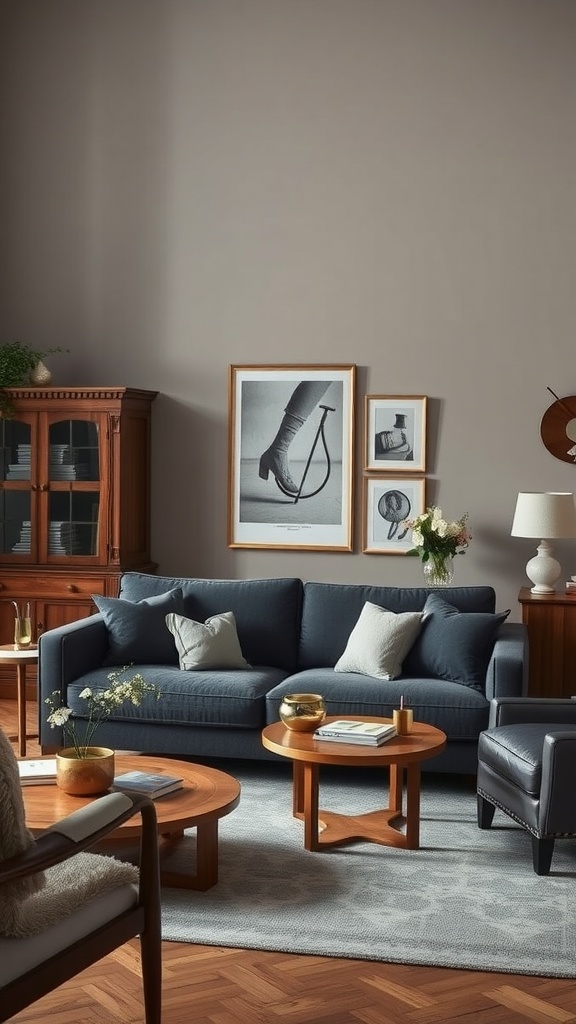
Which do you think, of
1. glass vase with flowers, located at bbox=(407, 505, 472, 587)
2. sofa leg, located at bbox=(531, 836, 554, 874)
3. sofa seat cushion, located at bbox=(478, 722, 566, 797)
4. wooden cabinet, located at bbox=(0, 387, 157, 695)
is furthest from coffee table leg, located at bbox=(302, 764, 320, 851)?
wooden cabinet, located at bbox=(0, 387, 157, 695)

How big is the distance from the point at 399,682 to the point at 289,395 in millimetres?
2301

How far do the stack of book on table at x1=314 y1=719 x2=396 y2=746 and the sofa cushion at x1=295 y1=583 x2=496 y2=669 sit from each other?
1165 millimetres

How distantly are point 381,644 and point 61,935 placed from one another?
2.93m

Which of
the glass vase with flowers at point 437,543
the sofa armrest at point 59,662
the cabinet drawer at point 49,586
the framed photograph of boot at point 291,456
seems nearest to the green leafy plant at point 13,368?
the cabinet drawer at point 49,586

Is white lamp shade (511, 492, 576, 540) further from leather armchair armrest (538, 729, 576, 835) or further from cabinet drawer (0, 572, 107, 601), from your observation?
cabinet drawer (0, 572, 107, 601)

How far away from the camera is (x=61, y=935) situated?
8.25ft

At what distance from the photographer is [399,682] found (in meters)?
5.13

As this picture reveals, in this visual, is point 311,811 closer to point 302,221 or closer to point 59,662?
point 59,662

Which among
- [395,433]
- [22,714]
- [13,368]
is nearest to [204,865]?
[22,714]

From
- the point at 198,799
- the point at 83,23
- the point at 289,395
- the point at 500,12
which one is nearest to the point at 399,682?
the point at 198,799

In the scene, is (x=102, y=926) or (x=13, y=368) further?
(x=13, y=368)

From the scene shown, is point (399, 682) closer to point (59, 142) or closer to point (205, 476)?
point (205, 476)

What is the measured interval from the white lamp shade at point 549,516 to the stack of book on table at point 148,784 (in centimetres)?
268

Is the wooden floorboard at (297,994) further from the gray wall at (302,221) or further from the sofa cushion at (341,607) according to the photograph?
the gray wall at (302,221)
